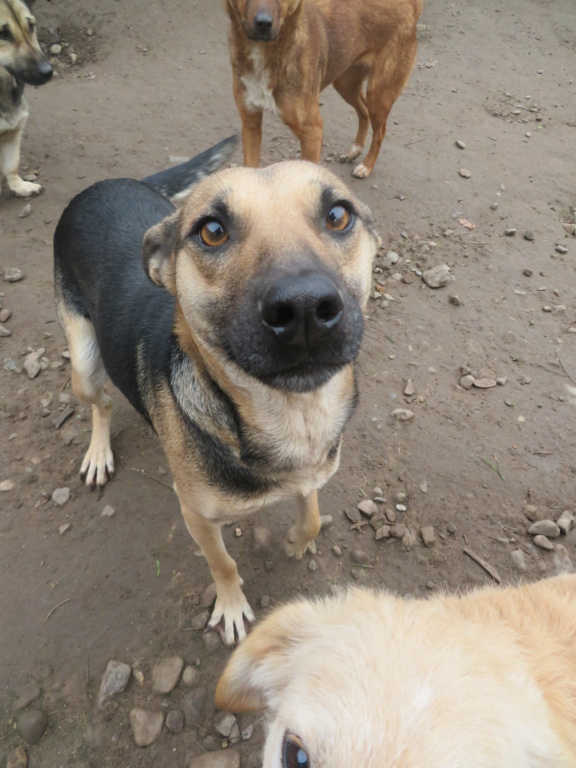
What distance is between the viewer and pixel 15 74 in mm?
4438

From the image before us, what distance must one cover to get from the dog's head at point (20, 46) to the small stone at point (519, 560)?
19.9 ft

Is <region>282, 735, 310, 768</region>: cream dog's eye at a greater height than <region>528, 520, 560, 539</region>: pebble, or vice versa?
<region>282, 735, 310, 768</region>: cream dog's eye

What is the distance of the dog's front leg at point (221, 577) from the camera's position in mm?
Answer: 1929

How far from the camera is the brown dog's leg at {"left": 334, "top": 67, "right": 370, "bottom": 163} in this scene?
4.93m

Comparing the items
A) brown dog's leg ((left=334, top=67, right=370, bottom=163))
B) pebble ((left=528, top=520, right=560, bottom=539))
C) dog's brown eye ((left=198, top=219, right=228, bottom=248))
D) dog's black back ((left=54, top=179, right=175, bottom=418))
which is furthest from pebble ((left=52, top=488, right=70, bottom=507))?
brown dog's leg ((left=334, top=67, right=370, bottom=163))

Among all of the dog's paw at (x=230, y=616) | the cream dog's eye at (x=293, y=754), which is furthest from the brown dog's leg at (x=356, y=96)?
the cream dog's eye at (x=293, y=754)

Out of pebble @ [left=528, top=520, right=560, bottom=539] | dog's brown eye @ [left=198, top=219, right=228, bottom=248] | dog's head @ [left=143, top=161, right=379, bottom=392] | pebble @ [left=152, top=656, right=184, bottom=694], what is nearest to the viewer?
dog's head @ [left=143, top=161, right=379, bottom=392]

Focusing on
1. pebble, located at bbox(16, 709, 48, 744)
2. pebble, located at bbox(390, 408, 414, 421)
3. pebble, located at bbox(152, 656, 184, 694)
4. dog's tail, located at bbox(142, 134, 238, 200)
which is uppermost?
dog's tail, located at bbox(142, 134, 238, 200)

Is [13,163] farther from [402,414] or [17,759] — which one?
[17,759]

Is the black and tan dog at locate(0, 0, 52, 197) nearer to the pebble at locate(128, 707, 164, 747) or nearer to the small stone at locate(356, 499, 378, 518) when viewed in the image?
the small stone at locate(356, 499, 378, 518)

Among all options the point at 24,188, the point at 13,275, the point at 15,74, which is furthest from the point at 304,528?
the point at 15,74

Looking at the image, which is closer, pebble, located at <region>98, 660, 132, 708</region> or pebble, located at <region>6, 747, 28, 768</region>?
pebble, located at <region>6, 747, 28, 768</region>

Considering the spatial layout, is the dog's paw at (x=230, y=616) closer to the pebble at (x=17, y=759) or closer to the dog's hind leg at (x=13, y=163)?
the pebble at (x=17, y=759)

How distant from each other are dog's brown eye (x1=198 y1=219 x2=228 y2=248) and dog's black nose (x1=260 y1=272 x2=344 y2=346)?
0.47 meters
